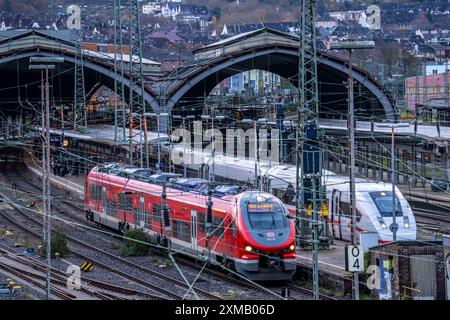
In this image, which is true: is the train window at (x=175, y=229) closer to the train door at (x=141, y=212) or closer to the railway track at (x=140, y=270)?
the railway track at (x=140, y=270)

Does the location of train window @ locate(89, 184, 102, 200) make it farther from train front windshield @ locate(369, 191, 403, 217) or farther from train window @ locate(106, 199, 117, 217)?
train front windshield @ locate(369, 191, 403, 217)

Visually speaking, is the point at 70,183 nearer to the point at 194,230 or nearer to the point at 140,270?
the point at 140,270

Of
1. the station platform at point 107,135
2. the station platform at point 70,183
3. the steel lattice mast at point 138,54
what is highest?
the steel lattice mast at point 138,54

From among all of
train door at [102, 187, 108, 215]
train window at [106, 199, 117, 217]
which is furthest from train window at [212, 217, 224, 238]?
train door at [102, 187, 108, 215]

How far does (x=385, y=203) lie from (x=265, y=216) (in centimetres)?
451

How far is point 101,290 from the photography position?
697 inches

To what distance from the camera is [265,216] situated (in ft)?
58.6

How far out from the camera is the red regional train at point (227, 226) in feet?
58.0

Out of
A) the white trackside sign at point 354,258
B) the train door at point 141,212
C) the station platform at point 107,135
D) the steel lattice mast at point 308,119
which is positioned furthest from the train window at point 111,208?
the white trackside sign at point 354,258

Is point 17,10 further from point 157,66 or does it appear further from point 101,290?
point 101,290

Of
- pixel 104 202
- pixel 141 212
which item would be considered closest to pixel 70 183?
pixel 104 202

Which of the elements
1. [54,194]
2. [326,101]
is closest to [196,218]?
[54,194]

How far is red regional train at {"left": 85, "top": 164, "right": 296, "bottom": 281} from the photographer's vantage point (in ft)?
58.0

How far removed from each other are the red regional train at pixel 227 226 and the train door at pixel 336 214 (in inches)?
161
